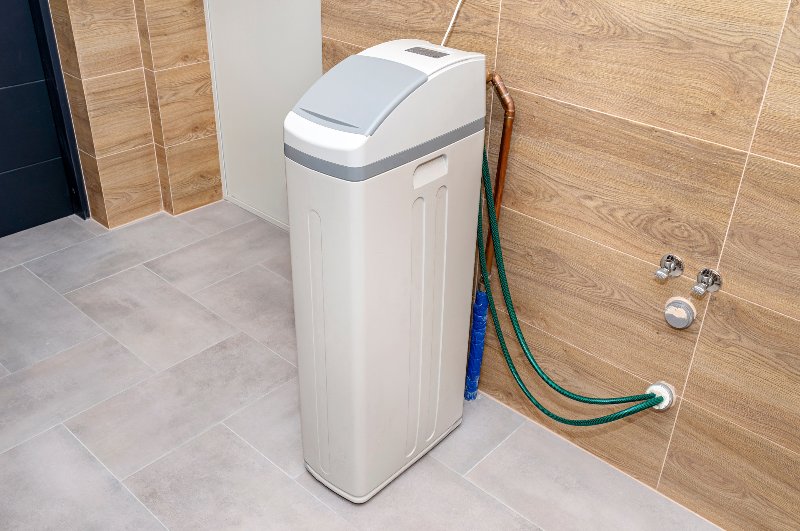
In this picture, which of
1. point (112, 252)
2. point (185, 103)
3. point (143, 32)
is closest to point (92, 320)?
point (112, 252)

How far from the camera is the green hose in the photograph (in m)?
1.76

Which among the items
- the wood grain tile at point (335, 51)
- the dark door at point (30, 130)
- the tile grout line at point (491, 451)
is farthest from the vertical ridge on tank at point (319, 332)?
the dark door at point (30, 130)

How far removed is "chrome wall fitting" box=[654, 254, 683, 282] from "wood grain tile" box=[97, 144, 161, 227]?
85.4 inches

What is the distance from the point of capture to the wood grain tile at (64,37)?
263cm

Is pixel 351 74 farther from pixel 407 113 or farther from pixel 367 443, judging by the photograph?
pixel 367 443

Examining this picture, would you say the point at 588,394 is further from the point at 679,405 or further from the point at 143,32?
the point at 143,32

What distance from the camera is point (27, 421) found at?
207 cm

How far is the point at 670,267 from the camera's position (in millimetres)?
1635

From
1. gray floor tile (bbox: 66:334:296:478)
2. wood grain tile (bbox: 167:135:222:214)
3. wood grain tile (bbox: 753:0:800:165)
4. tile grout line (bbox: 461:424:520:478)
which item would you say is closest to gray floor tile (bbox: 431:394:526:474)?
tile grout line (bbox: 461:424:520:478)

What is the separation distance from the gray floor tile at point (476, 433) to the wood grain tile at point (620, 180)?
0.62 metres

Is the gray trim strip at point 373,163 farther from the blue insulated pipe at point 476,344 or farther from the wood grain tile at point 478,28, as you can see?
the blue insulated pipe at point 476,344

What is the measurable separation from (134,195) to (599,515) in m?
2.20

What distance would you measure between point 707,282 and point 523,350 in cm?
54

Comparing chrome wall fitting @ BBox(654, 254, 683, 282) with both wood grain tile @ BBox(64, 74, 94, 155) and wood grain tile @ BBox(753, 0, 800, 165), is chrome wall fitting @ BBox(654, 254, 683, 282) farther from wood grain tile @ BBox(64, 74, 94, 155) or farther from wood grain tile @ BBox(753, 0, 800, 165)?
wood grain tile @ BBox(64, 74, 94, 155)
